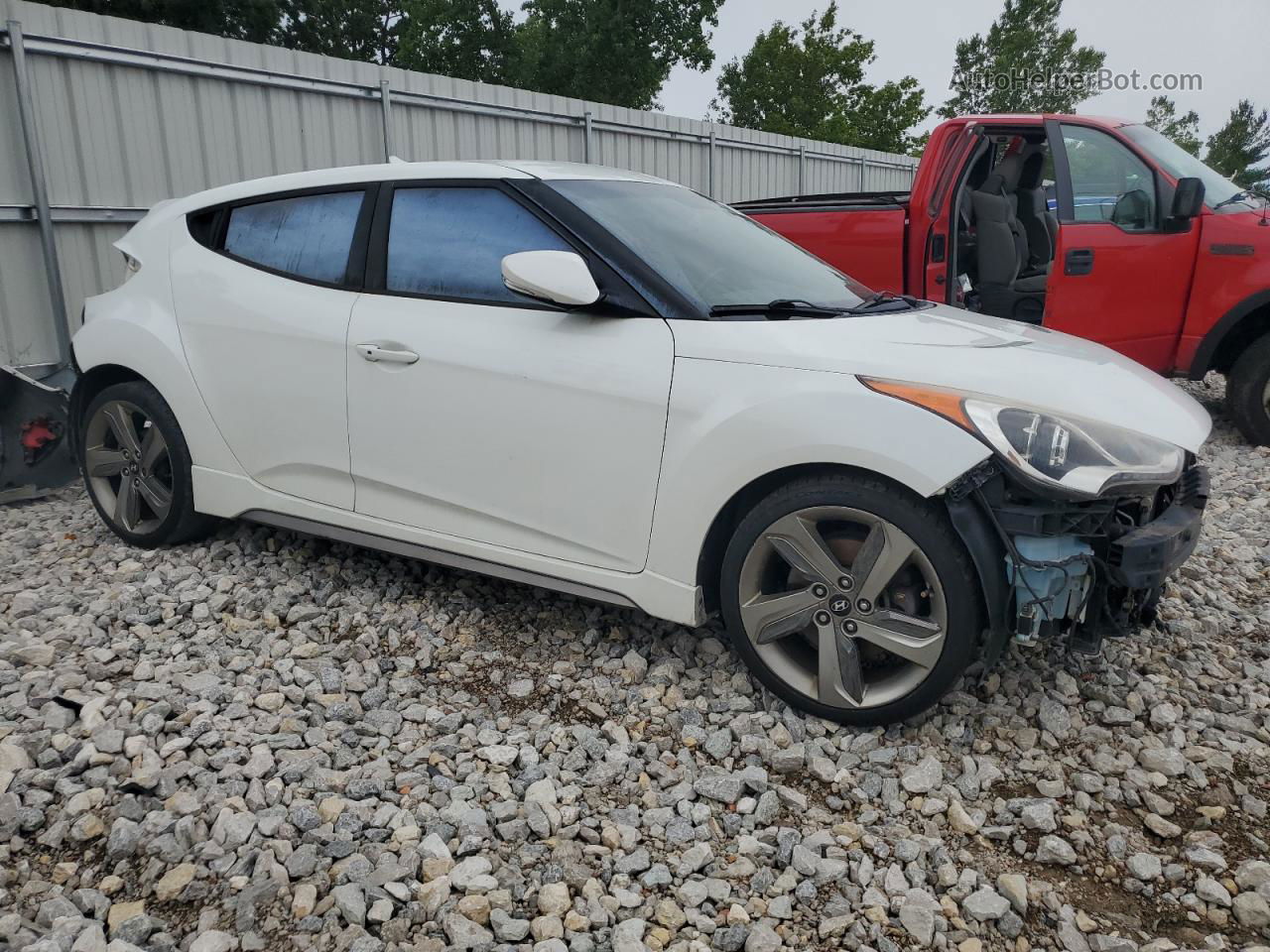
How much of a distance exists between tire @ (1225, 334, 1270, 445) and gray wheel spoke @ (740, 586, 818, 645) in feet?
16.2

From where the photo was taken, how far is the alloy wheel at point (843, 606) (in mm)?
2820

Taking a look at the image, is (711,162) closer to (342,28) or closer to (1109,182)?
(1109,182)

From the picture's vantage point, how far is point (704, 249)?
3.53 meters

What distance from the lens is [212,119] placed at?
6719mm

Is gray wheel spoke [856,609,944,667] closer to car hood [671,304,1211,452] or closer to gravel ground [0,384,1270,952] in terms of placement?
gravel ground [0,384,1270,952]

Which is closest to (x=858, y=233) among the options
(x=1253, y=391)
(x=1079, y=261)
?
(x=1079, y=261)

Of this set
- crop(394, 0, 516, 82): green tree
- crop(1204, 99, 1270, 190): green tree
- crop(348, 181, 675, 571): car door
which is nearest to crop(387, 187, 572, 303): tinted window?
crop(348, 181, 675, 571): car door

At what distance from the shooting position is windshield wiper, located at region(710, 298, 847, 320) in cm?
316

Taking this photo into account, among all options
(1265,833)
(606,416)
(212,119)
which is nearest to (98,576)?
(606,416)

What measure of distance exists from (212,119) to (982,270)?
5.49 meters

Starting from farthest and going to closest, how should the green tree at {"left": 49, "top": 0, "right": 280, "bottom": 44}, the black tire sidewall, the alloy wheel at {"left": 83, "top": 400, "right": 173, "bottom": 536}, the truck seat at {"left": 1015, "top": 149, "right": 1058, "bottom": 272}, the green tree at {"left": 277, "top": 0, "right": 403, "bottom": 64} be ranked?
1. the green tree at {"left": 277, "top": 0, "right": 403, "bottom": 64}
2. the green tree at {"left": 49, "top": 0, "right": 280, "bottom": 44}
3. the truck seat at {"left": 1015, "top": 149, "right": 1058, "bottom": 272}
4. the alloy wheel at {"left": 83, "top": 400, "right": 173, "bottom": 536}
5. the black tire sidewall

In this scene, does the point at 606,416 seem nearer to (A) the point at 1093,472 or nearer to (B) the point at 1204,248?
(A) the point at 1093,472

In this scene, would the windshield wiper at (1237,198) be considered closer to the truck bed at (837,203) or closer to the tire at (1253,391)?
the tire at (1253,391)

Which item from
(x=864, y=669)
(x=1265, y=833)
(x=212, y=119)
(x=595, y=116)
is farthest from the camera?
(x=595, y=116)
